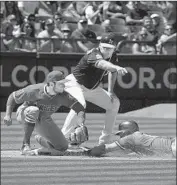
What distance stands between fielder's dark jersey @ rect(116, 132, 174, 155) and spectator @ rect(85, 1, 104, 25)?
7055 millimetres

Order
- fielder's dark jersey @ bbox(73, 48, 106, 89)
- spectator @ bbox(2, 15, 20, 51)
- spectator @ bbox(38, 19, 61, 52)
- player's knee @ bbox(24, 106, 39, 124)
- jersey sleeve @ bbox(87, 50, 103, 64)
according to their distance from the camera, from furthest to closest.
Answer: spectator @ bbox(38, 19, 61, 52) < spectator @ bbox(2, 15, 20, 51) < fielder's dark jersey @ bbox(73, 48, 106, 89) < jersey sleeve @ bbox(87, 50, 103, 64) < player's knee @ bbox(24, 106, 39, 124)

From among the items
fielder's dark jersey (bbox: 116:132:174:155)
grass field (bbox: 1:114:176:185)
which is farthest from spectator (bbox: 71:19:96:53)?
fielder's dark jersey (bbox: 116:132:174:155)

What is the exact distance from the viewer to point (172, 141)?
6633 mm

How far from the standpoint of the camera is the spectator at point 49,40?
13297 mm

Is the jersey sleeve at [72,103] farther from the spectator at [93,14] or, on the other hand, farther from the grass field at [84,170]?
the spectator at [93,14]

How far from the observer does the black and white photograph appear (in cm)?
791

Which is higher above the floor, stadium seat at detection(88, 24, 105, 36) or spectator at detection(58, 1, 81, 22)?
spectator at detection(58, 1, 81, 22)

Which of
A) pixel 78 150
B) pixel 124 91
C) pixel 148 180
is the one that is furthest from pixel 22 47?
pixel 148 180

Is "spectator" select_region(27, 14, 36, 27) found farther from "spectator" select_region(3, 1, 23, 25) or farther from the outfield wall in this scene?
the outfield wall

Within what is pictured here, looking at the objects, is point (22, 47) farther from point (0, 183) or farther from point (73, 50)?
point (0, 183)

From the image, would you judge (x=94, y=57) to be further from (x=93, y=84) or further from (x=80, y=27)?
(x=80, y=27)

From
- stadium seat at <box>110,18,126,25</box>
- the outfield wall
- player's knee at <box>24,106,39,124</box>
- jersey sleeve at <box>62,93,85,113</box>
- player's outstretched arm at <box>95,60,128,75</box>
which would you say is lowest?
the outfield wall

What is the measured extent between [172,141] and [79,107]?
154cm

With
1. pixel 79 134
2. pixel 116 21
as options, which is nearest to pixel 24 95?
pixel 79 134
